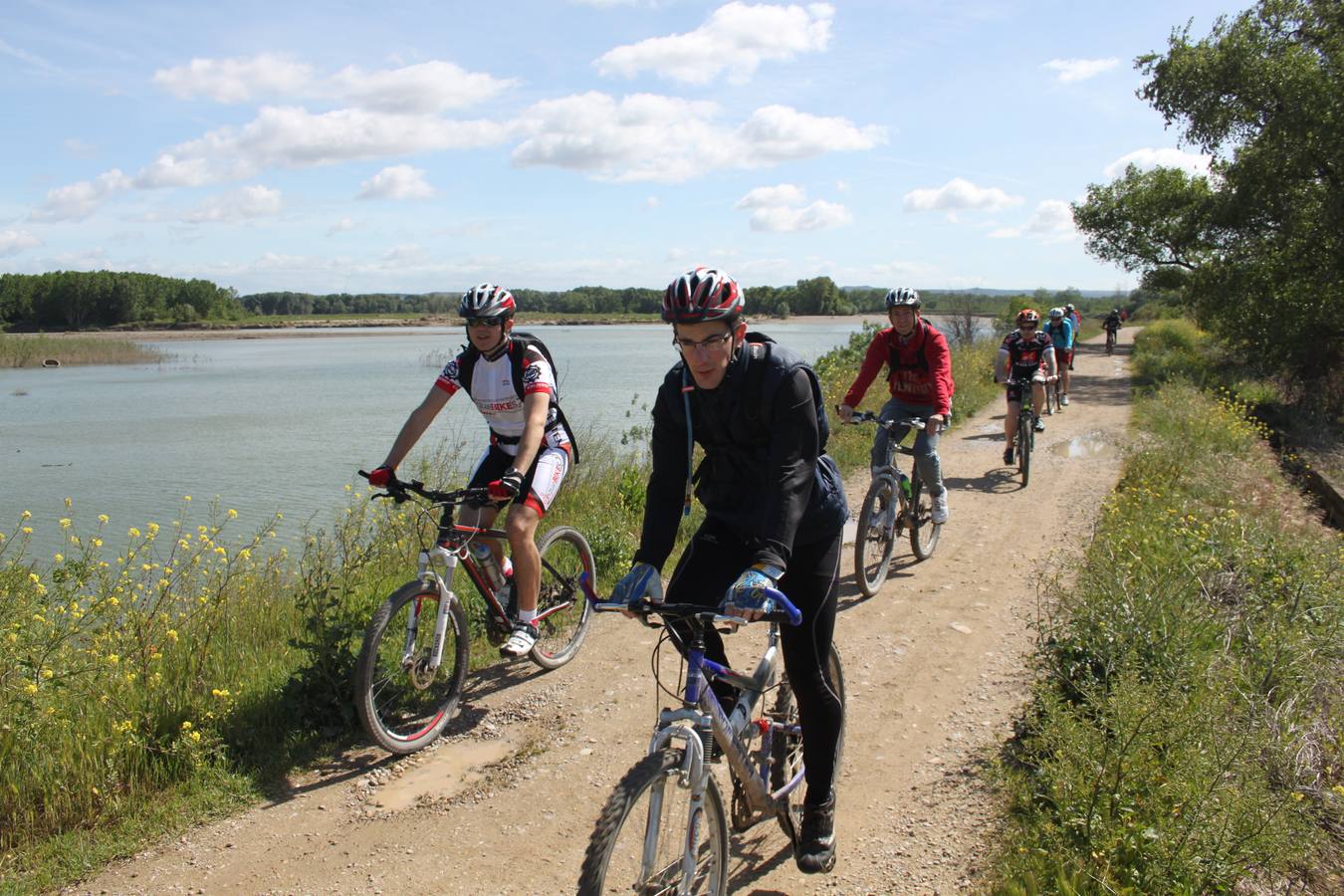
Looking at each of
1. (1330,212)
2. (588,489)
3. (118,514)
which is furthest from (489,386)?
(1330,212)

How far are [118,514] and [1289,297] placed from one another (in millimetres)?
23688

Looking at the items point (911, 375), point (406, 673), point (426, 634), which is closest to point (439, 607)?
point (426, 634)

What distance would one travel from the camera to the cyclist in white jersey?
506 centimetres

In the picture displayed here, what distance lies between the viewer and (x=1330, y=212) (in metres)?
20.4

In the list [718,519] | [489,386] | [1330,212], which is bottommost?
[718,519]

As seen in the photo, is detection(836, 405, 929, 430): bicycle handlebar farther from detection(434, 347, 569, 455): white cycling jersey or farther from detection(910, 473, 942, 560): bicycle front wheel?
detection(434, 347, 569, 455): white cycling jersey

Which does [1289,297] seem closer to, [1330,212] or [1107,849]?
[1330,212]

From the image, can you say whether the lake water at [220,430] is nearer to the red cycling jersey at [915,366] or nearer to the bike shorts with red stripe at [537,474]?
the red cycling jersey at [915,366]

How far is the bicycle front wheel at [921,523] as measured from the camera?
7.82 meters

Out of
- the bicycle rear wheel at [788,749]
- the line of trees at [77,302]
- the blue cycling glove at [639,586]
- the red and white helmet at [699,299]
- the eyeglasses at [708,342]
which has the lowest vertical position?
the bicycle rear wheel at [788,749]

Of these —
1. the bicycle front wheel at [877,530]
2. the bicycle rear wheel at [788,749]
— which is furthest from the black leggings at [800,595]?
the bicycle front wheel at [877,530]

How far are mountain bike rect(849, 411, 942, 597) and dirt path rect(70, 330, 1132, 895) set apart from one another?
0.29m

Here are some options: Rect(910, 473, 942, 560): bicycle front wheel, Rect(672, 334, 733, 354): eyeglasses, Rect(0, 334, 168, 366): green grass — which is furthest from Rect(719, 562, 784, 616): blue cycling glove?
Rect(0, 334, 168, 366): green grass

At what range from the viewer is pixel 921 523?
797 centimetres
